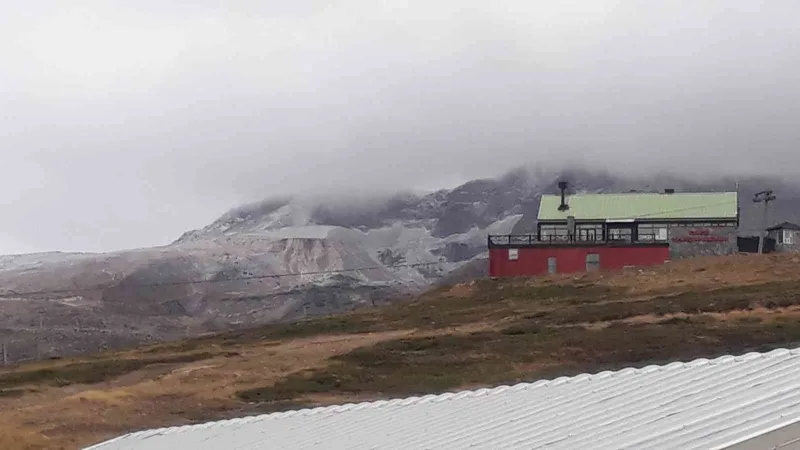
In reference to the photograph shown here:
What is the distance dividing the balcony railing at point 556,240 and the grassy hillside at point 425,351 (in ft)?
30.8

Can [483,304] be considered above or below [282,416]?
below

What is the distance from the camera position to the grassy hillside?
3144 cm

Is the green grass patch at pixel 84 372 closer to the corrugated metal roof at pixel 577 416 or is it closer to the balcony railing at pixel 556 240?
the balcony railing at pixel 556 240

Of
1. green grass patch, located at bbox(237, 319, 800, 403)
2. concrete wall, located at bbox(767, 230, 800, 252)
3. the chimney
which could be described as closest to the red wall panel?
the chimney

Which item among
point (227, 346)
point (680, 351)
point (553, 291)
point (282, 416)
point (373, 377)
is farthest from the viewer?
point (553, 291)

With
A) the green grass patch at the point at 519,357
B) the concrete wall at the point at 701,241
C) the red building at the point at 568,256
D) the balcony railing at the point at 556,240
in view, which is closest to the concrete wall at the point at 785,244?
the concrete wall at the point at 701,241

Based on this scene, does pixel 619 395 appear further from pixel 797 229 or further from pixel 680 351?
pixel 797 229

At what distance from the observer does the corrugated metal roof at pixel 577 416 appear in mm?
7191

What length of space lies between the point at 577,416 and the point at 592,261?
65.0 m

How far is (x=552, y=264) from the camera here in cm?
7294

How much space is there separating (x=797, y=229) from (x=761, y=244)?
34.0 ft

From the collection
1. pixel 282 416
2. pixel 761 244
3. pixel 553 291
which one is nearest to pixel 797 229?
pixel 761 244

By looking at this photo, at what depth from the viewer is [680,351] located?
32.5m

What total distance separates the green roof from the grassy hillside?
14874mm
